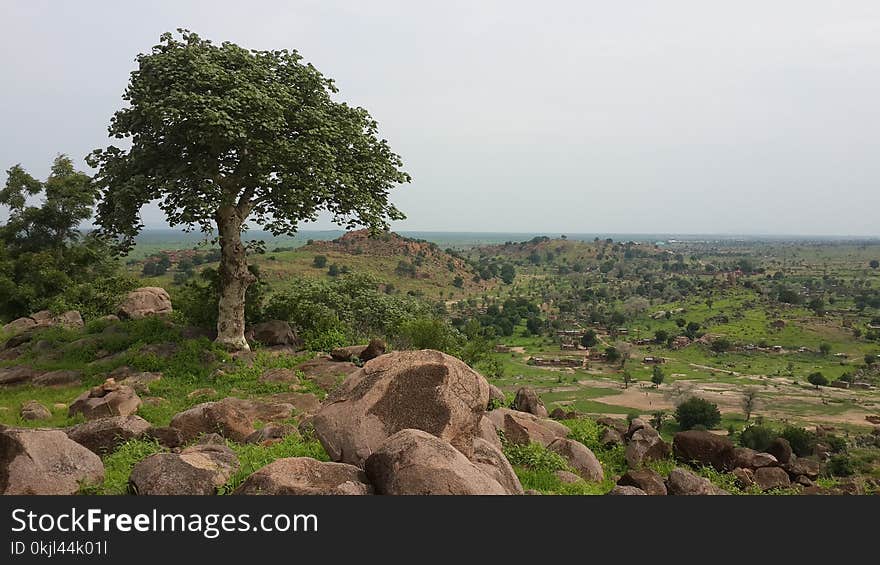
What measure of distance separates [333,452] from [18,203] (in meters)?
38.9

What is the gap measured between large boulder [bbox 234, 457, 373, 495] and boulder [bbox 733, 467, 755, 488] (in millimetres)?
11156

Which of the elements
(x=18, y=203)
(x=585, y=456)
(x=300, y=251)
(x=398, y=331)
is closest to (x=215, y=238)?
(x=398, y=331)

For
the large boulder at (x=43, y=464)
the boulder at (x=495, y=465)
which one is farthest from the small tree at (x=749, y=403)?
the large boulder at (x=43, y=464)

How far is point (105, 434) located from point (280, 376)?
727cm

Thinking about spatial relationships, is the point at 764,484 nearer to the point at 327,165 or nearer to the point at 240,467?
the point at 240,467

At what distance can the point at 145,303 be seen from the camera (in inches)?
1043

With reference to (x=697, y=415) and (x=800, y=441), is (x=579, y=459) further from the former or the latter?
(x=697, y=415)

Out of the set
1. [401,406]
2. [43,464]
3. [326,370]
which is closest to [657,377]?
[326,370]

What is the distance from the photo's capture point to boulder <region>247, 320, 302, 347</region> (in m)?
21.0

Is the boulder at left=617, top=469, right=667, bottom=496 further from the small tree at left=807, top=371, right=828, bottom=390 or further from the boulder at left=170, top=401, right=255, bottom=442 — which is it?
the small tree at left=807, top=371, right=828, bottom=390

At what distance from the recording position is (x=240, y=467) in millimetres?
8805

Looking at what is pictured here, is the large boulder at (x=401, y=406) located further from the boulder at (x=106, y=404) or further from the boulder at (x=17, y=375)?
the boulder at (x=17, y=375)

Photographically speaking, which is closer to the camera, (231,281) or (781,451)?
(781,451)

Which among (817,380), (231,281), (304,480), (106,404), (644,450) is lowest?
(817,380)
